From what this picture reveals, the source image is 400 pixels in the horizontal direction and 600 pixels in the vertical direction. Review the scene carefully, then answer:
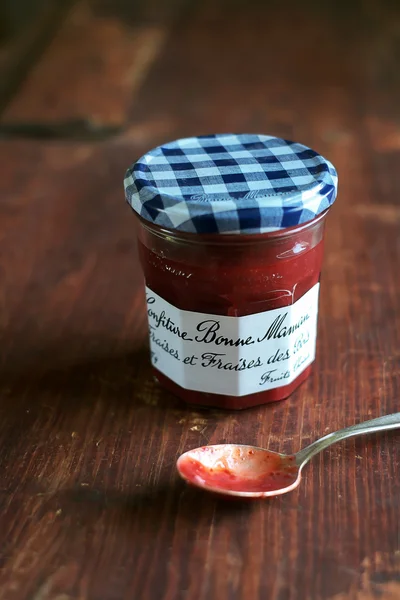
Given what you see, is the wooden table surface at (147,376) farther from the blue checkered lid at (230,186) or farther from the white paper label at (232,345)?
the blue checkered lid at (230,186)

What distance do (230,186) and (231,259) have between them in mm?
61

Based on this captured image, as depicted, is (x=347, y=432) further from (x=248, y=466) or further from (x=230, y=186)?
(x=230, y=186)

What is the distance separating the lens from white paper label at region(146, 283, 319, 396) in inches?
23.0

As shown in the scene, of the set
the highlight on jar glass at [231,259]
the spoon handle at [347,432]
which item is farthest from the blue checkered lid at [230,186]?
the spoon handle at [347,432]

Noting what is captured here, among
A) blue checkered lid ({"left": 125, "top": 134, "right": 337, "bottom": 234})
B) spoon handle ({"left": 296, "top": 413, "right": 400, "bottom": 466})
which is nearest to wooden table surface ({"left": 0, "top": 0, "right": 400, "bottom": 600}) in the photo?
spoon handle ({"left": 296, "top": 413, "right": 400, "bottom": 466})

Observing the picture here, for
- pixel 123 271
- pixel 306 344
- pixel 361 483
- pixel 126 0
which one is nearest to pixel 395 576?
pixel 361 483

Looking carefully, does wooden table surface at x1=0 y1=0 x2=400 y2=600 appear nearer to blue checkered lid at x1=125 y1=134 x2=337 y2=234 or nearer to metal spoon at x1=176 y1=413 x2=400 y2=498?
metal spoon at x1=176 y1=413 x2=400 y2=498

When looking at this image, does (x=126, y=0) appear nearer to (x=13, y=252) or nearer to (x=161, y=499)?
(x=13, y=252)

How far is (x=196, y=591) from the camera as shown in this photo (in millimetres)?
475

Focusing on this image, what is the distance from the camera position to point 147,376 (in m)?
0.70

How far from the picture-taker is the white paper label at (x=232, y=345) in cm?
58

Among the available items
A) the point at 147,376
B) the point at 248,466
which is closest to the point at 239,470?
the point at 248,466

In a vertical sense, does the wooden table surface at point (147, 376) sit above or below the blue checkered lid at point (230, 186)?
below

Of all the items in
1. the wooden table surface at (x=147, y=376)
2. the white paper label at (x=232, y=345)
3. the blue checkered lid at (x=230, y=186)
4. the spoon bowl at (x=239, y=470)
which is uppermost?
the blue checkered lid at (x=230, y=186)
